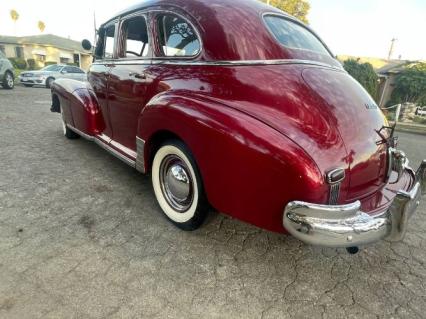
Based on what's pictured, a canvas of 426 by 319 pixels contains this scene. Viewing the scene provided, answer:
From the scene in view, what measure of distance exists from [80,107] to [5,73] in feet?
36.4

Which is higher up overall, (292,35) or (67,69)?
(292,35)

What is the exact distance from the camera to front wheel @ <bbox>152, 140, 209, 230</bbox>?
2.33 metres

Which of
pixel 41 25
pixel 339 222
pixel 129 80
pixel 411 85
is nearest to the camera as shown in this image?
pixel 339 222

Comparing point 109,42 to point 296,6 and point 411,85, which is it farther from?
point 296,6

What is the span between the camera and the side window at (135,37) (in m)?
3.00

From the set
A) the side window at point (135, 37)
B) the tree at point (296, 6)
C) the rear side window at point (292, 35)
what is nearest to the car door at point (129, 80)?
the side window at point (135, 37)

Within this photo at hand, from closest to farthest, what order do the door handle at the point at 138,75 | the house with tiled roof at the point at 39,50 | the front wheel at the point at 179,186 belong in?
the front wheel at the point at 179,186, the door handle at the point at 138,75, the house with tiled roof at the point at 39,50

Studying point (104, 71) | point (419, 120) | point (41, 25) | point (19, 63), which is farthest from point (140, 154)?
point (41, 25)

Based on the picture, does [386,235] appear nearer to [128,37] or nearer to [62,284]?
[62,284]

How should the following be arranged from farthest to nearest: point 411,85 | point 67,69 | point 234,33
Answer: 1. point 411,85
2. point 67,69
3. point 234,33

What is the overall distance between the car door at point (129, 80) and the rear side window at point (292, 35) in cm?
118

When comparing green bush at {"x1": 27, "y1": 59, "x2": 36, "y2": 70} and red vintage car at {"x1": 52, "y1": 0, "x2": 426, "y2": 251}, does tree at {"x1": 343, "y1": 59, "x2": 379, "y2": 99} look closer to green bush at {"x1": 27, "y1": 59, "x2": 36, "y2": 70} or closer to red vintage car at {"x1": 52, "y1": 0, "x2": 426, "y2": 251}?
red vintage car at {"x1": 52, "y1": 0, "x2": 426, "y2": 251}

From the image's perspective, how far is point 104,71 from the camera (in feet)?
11.7

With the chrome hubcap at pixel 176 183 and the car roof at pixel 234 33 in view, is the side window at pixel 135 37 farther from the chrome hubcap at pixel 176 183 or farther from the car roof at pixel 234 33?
the chrome hubcap at pixel 176 183
